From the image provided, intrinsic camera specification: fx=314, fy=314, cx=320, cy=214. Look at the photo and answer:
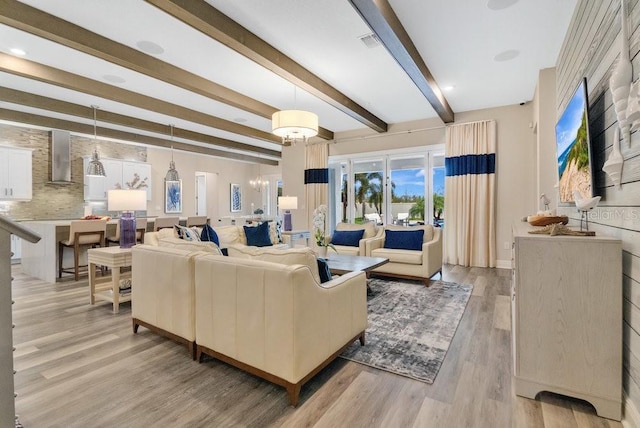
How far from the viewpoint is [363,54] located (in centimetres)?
351

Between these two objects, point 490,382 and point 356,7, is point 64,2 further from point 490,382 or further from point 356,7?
point 490,382

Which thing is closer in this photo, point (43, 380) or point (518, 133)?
point (43, 380)

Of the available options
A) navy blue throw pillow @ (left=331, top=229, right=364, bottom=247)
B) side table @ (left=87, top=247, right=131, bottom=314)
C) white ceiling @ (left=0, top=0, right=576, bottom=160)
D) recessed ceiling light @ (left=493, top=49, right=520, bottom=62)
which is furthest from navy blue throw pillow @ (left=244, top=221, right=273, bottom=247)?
recessed ceiling light @ (left=493, top=49, right=520, bottom=62)

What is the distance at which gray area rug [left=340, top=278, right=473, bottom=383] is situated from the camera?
2219 mm

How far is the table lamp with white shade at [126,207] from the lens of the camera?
366 cm

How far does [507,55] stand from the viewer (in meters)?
3.60

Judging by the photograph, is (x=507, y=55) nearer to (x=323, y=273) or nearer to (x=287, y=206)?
(x=323, y=273)

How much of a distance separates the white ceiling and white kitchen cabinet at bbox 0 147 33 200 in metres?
1.16

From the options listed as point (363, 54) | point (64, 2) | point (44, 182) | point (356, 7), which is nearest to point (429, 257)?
point (363, 54)

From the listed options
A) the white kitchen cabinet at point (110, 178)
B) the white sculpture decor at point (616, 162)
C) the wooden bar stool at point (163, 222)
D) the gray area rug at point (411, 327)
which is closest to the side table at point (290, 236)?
the gray area rug at point (411, 327)

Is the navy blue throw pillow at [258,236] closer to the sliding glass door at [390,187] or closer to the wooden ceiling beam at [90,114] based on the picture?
the sliding glass door at [390,187]

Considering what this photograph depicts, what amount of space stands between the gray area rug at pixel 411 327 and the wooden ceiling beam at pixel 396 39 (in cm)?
260

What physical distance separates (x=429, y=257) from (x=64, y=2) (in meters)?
4.56

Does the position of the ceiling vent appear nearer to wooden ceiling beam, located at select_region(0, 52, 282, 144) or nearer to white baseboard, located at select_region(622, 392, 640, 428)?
white baseboard, located at select_region(622, 392, 640, 428)
